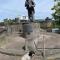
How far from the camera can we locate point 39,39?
19266 mm

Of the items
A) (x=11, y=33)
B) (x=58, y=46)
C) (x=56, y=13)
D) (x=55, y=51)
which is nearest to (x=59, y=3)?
(x=56, y=13)

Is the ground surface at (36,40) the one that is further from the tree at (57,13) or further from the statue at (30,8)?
the tree at (57,13)

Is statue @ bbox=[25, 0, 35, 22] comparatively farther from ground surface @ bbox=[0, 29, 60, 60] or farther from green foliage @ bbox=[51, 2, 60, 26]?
green foliage @ bbox=[51, 2, 60, 26]

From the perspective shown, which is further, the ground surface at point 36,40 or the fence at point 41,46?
the ground surface at point 36,40

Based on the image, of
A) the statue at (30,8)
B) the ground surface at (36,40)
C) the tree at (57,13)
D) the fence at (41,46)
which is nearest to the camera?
the fence at (41,46)

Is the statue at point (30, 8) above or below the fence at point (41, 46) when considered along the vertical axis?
above

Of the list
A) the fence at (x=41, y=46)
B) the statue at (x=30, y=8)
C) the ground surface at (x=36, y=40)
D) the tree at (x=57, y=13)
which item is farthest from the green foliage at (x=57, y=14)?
the ground surface at (x=36, y=40)

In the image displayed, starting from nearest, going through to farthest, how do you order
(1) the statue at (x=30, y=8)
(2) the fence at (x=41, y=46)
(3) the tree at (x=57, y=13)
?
(2) the fence at (x=41, y=46), (1) the statue at (x=30, y=8), (3) the tree at (x=57, y=13)

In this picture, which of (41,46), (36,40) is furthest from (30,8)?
(41,46)

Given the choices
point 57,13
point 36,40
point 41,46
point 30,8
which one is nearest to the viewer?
point 41,46

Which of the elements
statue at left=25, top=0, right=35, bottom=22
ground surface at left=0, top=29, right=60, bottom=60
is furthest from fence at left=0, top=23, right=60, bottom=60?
statue at left=25, top=0, right=35, bottom=22

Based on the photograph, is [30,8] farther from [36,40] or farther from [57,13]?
[57,13]

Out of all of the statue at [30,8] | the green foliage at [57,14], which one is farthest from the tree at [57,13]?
the statue at [30,8]

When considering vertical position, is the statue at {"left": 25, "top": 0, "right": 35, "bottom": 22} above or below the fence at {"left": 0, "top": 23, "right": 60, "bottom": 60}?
above
